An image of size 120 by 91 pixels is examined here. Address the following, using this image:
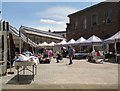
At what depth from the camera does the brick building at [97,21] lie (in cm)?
4186

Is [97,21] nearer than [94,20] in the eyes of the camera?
Yes

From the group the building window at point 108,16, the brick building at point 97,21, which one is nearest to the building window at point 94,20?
the brick building at point 97,21

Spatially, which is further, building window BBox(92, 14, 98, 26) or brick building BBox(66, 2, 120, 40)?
building window BBox(92, 14, 98, 26)

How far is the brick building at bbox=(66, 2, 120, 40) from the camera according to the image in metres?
41.9

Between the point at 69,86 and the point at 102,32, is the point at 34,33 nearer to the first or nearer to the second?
the point at 102,32

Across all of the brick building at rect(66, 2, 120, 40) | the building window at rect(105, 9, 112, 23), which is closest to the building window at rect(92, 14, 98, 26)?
the brick building at rect(66, 2, 120, 40)

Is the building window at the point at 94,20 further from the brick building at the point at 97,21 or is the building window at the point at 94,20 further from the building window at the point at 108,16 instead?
the building window at the point at 108,16

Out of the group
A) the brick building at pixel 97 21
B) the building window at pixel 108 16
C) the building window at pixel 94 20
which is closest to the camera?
the brick building at pixel 97 21

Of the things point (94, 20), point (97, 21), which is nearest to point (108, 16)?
point (97, 21)

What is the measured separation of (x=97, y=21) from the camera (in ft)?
156

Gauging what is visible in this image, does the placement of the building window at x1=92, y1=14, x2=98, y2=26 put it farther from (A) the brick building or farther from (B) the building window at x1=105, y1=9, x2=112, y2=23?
(B) the building window at x1=105, y1=9, x2=112, y2=23

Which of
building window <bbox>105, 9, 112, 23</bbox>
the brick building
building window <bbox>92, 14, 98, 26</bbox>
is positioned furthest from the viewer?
building window <bbox>92, 14, 98, 26</bbox>

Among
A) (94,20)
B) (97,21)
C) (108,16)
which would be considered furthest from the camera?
(94,20)

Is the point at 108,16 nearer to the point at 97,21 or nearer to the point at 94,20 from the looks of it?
the point at 97,21
